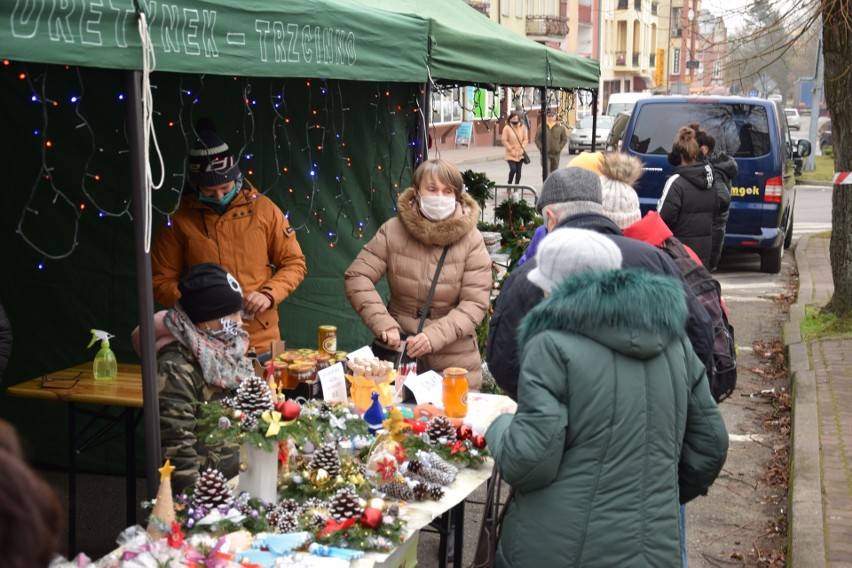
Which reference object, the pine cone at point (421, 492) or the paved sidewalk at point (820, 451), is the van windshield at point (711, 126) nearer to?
the paved sidewalk at point (820, 451)

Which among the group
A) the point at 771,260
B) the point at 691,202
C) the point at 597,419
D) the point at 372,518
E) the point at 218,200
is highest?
the point at 218,200

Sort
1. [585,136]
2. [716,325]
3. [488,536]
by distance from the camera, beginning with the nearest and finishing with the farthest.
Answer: [488,536] < [716,325] < [585,136]

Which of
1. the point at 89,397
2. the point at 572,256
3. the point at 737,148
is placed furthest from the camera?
the point at 737,148

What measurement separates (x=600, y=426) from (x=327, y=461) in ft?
3.26

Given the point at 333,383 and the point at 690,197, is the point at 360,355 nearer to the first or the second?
the point at 333,383

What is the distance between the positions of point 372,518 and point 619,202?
1.89 m

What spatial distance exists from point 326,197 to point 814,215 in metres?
15.5

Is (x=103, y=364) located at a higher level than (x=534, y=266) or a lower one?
lower

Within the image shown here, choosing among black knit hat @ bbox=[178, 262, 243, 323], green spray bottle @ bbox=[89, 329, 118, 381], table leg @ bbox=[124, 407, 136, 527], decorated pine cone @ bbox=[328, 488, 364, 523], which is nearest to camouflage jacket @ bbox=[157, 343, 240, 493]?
black knit hat @ bbox=[178, 262, 243, 323]

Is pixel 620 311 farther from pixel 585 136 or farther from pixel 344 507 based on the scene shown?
pixel 585 136

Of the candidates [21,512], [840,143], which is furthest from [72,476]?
[840,143]

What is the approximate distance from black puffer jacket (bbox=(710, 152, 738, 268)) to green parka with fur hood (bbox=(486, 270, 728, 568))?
20.2ft

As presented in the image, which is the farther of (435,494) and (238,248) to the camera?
(238,248)

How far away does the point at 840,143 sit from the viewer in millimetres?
9594
